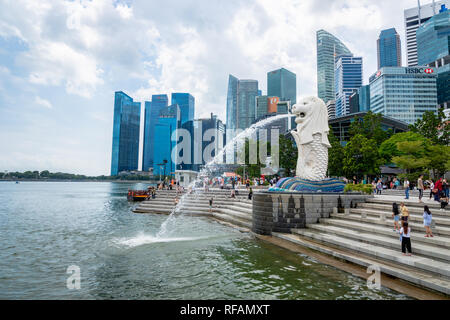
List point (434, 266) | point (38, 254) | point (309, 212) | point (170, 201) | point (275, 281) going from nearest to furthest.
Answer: point (434, 266), point (275, 281), point (38, 254), point (309, 212), point (170, 201)

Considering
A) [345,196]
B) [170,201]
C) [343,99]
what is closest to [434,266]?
[345,196]

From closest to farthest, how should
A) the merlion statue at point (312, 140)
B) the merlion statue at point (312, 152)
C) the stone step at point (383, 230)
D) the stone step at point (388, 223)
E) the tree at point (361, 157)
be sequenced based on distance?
the stone step at point (383, 230)
the stone step at point (388, 223)
the merlion statue at point (312, 152)
the merlion statue at point (312, 140)
the tree at point (361, 157)

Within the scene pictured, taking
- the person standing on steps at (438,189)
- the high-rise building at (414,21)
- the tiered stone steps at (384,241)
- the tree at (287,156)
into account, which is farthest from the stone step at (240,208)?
the high-rise building at (414,21)

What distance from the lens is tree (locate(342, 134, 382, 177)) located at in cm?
3123

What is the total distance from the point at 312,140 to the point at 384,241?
6.98 metres

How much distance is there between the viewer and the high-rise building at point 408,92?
338 feet

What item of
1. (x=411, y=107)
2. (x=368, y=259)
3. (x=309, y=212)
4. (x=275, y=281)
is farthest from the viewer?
(x=411, y=107)

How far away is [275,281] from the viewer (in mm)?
7488

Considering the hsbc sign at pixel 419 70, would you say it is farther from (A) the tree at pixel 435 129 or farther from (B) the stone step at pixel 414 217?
(B) the stone step at pixel 414 217

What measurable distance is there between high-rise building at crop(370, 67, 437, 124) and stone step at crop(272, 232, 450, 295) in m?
112

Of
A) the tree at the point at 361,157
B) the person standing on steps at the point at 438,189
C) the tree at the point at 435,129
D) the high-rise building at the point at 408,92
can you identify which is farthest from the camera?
the high-rise building at the point at 408,92

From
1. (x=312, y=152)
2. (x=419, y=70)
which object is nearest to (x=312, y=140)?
(x=312, y=152)

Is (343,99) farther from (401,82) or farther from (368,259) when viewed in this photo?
(368,259)

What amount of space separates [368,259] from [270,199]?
17.9 ft
